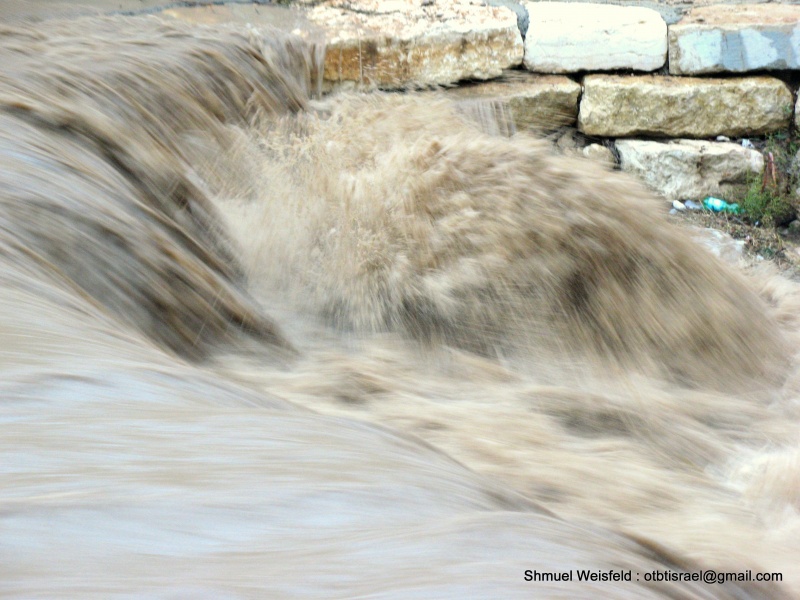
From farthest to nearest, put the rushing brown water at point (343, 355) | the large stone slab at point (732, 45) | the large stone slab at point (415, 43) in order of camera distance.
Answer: the large stone slab at point (732, 45) → the large stone slab at point (415, 43) → the rushing brown water at point (343, 355)

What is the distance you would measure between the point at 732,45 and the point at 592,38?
2.17 ft

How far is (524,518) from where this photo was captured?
79 centimetres

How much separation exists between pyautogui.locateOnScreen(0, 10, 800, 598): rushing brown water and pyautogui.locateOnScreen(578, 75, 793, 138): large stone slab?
1510 millimetres

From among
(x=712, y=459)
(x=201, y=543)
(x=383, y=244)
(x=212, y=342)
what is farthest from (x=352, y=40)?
(x=201, y=543)

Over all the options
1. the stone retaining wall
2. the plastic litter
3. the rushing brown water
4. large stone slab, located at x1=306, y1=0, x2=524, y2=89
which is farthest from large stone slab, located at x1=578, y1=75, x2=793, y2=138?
the rushing brown water

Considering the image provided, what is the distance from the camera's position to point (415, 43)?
3363 millimetres

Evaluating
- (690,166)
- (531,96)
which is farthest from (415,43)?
(690,166)

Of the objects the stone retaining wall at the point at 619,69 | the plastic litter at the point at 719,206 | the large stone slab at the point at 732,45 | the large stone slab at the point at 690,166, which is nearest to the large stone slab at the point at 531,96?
the stone retaining wall at the point at 619,69

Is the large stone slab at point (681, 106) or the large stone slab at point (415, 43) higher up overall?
the large stone slab at point (415, 43)

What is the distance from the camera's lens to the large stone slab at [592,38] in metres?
3.50

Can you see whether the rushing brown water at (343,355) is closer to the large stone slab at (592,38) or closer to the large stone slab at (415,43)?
the large stone slab at (415,43)

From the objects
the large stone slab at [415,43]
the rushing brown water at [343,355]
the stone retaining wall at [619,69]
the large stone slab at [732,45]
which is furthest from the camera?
the large stone slab at [732,45]

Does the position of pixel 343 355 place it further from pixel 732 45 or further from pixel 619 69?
pixel 732 45

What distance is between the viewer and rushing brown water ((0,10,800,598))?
0.64 m
